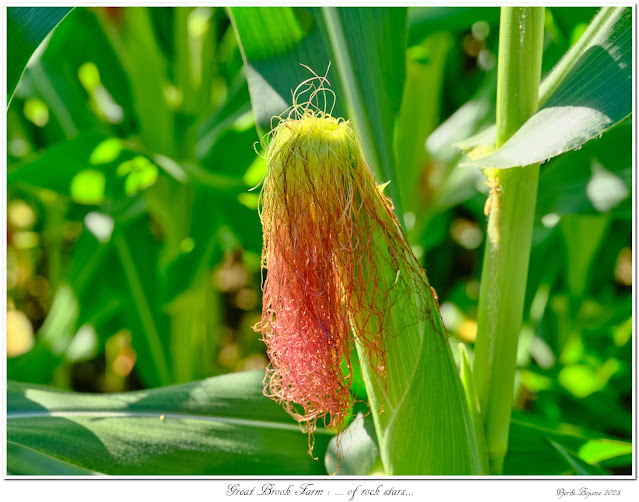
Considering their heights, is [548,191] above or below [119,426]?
above

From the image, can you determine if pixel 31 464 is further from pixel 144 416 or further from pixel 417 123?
pixel 417 123

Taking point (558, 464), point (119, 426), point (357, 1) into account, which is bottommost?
point (558, 464)

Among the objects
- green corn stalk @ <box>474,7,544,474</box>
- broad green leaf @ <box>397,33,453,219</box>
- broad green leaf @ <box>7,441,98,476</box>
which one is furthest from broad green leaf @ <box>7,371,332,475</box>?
broad green leaf @ <box>397,33,453,219</box>

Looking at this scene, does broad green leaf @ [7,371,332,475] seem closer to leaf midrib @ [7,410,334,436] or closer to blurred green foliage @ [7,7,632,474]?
leaf midrib @ [7,410,334,436]

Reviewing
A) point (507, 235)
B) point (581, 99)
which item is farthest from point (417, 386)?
point (581, 99)
